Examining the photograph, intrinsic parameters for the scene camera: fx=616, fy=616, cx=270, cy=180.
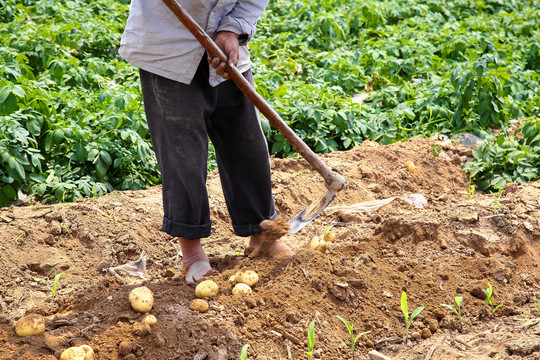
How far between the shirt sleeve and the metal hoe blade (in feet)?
2.85

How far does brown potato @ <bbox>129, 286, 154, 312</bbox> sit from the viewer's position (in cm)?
260

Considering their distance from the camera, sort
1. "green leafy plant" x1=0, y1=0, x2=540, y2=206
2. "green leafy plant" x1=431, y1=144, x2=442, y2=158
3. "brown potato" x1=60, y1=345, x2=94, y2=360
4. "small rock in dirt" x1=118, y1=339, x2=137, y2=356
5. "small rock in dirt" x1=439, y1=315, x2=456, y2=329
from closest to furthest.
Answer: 1. "brown potato" x1=60, y1=345, x2=94, y2=360
2. "small rock in dirt" x1=118, y1=339, x2=137, y2=356
3. "small rock in dirt" x1=439, y1=315, x2=456, y2=329
4. "green leafy plant" x1=0, y1=0, x2=540, y2=206
5. "green leafy plant" x1=431, y1=144, x2=442, y2=158

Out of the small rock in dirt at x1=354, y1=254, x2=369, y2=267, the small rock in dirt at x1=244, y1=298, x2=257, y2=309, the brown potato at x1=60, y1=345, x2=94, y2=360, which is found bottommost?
the small rock in dirt at x1=354, y1=254, x2=369, y2=267

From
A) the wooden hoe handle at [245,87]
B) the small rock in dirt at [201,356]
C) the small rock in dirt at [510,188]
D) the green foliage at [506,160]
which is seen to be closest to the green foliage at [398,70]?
the green foliage at [506,160]

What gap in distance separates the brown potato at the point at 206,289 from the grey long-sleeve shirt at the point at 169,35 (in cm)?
92

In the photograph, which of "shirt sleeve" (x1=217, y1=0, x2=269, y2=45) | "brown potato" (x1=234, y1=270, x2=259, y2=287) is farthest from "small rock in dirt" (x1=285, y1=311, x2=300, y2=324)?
"shirt sleeve" (x1=217, y1=0, x2=269, y2=45)

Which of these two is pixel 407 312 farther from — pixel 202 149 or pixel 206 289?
pixel 202 149

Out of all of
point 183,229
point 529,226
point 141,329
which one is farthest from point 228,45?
point 529,226

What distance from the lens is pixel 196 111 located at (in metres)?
2.86

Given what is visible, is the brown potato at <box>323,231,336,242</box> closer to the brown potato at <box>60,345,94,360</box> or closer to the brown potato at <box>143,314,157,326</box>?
the brown potato at <box>143,314,157,326</box>

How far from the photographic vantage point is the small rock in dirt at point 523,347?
7.71 ft

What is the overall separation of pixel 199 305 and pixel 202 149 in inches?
29.5

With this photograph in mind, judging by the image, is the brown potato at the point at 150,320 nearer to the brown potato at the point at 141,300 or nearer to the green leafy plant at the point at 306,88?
the brown potato at the point at 141,300

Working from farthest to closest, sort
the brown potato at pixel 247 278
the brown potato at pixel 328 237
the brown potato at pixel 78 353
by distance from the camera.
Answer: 1. the brown potato at pixel 328 237
2. the brown potato at pixel 247 278
3. the brown potato at pixel 78 353
